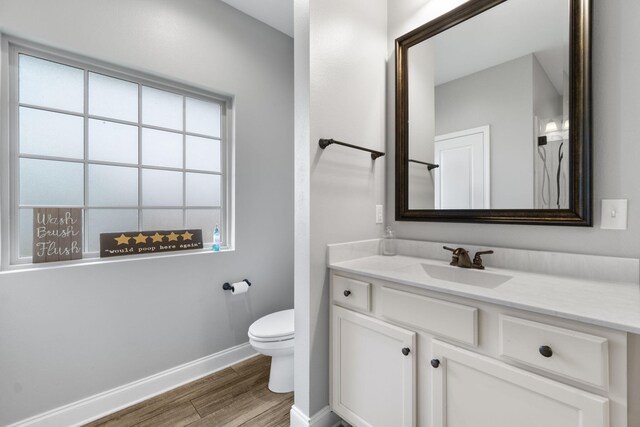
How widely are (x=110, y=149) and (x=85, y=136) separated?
0.14 metres

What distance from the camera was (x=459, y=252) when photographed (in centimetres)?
141

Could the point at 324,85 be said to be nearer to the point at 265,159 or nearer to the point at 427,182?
the point at 427,182

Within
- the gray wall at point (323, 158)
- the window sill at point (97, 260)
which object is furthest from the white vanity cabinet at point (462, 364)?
the window sill at point (97, 260)

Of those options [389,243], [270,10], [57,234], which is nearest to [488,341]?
[389,243]

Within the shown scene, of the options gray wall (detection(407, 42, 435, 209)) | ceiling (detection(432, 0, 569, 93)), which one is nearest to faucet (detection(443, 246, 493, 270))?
gray wall (detection(407, 42, 435, 209))

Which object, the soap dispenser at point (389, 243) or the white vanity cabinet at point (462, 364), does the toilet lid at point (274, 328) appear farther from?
the soap dispenser at point (389, 243)

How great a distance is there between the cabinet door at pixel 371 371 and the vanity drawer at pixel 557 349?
0.35 metres

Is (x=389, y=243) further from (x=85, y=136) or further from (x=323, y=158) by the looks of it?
(x=85, y=136)

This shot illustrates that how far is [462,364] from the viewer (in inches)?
39.3

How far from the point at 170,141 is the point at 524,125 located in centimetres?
217

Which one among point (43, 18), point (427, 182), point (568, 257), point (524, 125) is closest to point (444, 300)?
point (568, 257)

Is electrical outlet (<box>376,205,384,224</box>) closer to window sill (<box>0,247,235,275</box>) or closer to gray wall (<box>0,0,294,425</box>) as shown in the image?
gray wall (<box>0,0,294,425</box>)

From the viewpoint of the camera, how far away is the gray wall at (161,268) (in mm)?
1442

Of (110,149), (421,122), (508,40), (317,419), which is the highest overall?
(508,40)
